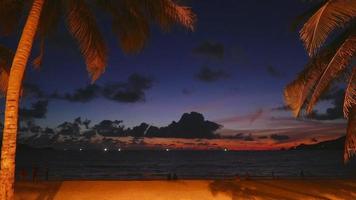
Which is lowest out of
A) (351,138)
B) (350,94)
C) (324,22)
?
(351,138)

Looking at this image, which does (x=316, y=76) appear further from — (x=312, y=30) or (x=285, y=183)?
(x=285, y=183)

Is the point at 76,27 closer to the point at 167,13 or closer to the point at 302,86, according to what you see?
the point at 167,13

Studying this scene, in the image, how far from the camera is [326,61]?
1216 centimetres

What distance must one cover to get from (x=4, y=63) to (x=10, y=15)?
3393 millimetres

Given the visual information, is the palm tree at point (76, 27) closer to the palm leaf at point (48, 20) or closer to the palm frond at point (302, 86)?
the palm leaf at point (48, 20)

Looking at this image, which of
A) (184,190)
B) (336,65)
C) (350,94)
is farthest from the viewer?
(184,190)

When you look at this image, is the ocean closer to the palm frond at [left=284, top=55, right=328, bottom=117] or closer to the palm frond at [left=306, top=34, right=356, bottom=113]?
the palm frond at [left=284, top=55, right=328, bottom=117]

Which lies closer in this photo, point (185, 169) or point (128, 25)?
point (128, 25)

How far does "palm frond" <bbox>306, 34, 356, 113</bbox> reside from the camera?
10.5 meters

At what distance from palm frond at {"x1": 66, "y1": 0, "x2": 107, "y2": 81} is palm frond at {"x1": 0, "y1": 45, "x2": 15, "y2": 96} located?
13.5 ft

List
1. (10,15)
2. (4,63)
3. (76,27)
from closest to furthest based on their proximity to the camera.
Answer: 1. (76,27)
2. (10,15)
3. (4,63)

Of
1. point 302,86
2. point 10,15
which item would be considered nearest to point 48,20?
point 10,15

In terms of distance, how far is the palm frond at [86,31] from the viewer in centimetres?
1198

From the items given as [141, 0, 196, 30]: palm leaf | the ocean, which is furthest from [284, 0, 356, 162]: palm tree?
the ocean
